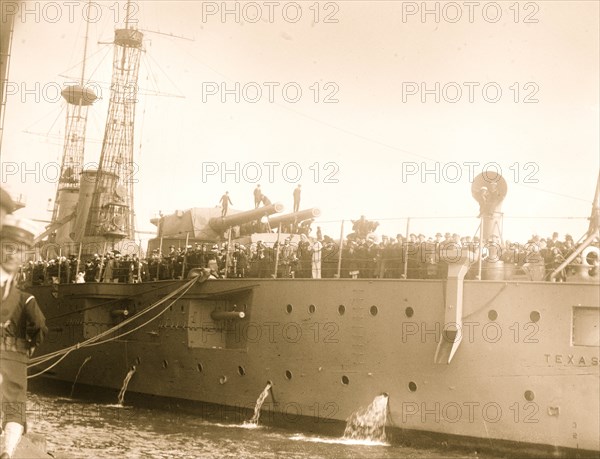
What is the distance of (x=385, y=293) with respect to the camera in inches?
560

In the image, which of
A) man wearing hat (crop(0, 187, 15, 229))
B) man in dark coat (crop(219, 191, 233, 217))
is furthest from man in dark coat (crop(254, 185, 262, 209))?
man wearing hat (crop(0, 187, 15, 229))

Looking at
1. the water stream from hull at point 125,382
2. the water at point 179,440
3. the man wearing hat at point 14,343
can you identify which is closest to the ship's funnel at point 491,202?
the water at point 179,440

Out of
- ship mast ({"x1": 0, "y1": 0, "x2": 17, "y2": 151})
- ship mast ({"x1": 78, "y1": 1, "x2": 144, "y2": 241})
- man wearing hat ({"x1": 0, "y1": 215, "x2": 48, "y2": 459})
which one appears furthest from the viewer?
ship mast ({"x1": 78, "y1": 1, "x2": 144, "y2": 241})

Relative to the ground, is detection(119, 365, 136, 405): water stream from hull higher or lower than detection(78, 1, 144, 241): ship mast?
lower

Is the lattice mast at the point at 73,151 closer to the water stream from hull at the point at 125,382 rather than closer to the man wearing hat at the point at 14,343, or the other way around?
the water stream from hull at the point at 125,382

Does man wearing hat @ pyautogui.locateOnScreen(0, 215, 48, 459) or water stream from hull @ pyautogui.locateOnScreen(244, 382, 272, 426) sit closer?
man wearing hat @ pyautogui.locateOnScreen(0, 215, 48, 459)

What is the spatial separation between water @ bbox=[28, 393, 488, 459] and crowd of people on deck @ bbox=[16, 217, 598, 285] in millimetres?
3313

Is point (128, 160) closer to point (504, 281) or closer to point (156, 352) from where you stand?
point (156, 352)

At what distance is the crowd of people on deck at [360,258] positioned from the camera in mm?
13797

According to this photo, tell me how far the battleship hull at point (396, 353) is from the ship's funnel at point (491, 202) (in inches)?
59.1

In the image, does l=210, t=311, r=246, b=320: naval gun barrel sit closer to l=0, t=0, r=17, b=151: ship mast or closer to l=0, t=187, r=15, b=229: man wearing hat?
l=0, t=0, r=17, b=151: ship mast

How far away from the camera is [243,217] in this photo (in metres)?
19.9

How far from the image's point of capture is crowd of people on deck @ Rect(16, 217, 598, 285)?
13.8m

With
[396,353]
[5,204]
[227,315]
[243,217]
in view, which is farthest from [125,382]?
[5,204]
